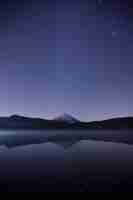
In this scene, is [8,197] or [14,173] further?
[14,173]

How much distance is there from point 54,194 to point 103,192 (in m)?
2.55

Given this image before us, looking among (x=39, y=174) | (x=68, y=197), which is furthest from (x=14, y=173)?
(x=68, y=197)

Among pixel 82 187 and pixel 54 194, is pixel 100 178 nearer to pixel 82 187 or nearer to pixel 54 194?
pixel 82 187

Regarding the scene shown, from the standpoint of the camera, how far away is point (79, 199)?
10125 mm

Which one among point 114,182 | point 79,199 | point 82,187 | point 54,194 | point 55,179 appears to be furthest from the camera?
point 55,179

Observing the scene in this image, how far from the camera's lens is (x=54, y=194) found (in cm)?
1108

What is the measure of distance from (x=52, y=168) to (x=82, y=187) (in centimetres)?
634

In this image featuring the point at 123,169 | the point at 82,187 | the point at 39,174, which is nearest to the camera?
the point at 82,187

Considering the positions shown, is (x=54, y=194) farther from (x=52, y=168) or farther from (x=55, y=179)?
(x=52, y=168)

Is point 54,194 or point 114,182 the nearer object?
point 54,194

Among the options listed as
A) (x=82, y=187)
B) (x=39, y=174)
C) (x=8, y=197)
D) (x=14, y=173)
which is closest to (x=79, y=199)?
(x=82, y=187)

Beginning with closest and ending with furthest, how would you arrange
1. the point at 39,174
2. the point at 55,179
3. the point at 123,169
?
the point at 55,179 → the point at 39,174 → the point at 123,169

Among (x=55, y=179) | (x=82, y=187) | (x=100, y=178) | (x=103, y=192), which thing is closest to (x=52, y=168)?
(x=55, y=179)

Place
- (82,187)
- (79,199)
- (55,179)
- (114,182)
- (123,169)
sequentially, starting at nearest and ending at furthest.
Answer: (79,199)
(82,187)
(114,182)
(55,179)
(123,169)
